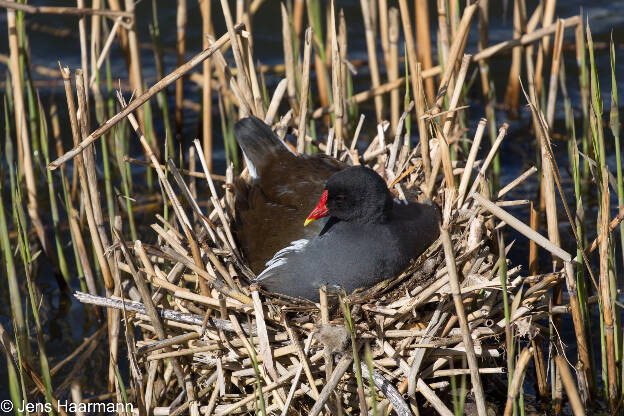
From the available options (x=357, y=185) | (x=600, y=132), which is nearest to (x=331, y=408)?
(x=357, y=185)

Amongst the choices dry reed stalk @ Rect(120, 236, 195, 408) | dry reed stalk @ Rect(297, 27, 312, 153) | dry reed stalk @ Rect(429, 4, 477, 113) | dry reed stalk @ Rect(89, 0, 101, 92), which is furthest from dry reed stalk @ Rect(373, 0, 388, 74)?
dry reed stalk @ Rect(120, 236, 195, 408)

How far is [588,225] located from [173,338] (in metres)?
2.85

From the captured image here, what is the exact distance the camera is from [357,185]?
3.08 meters

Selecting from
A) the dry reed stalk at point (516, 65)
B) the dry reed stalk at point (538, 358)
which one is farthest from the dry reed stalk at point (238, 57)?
the dry reed stalk at point (516, 65)

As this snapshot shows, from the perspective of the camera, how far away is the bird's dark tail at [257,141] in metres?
3.68

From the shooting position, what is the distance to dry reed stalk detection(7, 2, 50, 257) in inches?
137

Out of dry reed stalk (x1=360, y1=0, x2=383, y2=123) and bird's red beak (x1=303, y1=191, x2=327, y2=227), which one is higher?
dry reed stalk (x1=360, y1=0, x2=383, y2=123)

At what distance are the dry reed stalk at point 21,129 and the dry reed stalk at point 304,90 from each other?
1274 millimetres

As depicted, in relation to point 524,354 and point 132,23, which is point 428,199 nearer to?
point 524,354

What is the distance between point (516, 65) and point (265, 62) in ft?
6.99

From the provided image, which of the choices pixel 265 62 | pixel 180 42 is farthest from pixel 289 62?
pixel 265 62

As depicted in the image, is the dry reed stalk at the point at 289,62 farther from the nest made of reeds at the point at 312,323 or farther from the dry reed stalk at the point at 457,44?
the dry reed stalk at the point at 457,44

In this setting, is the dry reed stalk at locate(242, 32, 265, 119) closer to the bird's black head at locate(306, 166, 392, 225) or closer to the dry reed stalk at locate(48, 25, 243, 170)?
the dry reed stalk at locate(48, 25, 243, 170)

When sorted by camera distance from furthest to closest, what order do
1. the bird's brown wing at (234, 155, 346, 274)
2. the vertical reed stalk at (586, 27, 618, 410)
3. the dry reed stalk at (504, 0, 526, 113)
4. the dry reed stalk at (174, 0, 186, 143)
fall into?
the dry reed stalk at (174, 0, 186, 143)
the dry reed stalk at (504, 0, 526, 113)
the bird's brown wing at (234, 155, 346, 274)
the vertical reed stalk at (586, 27, 618, 410)
